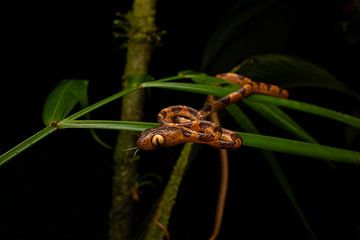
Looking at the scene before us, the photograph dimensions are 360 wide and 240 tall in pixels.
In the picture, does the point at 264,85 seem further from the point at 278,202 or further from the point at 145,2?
the point at 278,202

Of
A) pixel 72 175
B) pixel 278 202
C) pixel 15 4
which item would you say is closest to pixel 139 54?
pixel 15 4

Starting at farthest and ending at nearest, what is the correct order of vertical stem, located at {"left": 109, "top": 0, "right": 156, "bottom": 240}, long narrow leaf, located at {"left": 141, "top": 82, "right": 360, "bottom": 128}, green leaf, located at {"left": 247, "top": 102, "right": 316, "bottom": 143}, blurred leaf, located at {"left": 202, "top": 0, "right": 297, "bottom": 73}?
blurred leaf, located at {"left": 202, "top": 0, "right": 297, "bottom": 73}, vertical stem, located at {"left": 109, "top": 0, "right": 156, "bottom": 240}, green leaf, located at {"left": 247, "top": 102, "right": 316, "bottom": 143}, long narrow leaf, located at {"left": 141, "top": 82, "right": 360, "bottom": 128}

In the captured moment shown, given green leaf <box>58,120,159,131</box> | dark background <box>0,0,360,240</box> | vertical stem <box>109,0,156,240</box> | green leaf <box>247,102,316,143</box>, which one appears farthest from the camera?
dark background <box>0,0,360,240</box>

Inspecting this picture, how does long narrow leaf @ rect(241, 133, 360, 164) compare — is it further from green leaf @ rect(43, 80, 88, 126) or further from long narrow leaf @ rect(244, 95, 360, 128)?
green leaf @ rect(43, 80, 88, 126)

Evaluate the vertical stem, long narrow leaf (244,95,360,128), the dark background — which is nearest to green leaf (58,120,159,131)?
long narrow leaf (244,95,360,128)

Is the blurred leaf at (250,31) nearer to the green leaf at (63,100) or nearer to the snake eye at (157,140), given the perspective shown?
the green leaf at (63,100)

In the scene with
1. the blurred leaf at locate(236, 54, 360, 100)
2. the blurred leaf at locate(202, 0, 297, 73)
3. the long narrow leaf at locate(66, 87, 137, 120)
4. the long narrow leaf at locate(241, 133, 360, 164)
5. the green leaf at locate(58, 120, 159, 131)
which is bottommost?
the long narrow leaf at locate(241, 133, 360, 164)

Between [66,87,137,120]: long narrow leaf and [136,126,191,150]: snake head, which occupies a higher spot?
[66,87,137,120]: long narrow leaf

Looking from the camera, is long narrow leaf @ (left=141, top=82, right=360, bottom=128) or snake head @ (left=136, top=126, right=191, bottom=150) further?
long narrow leaf @ (left=141, top=82, right=360, bottom=128)

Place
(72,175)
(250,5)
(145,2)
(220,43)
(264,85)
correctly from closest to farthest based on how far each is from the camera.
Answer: (264,85), (145,2), (220,43), (250,5), (72,175)
